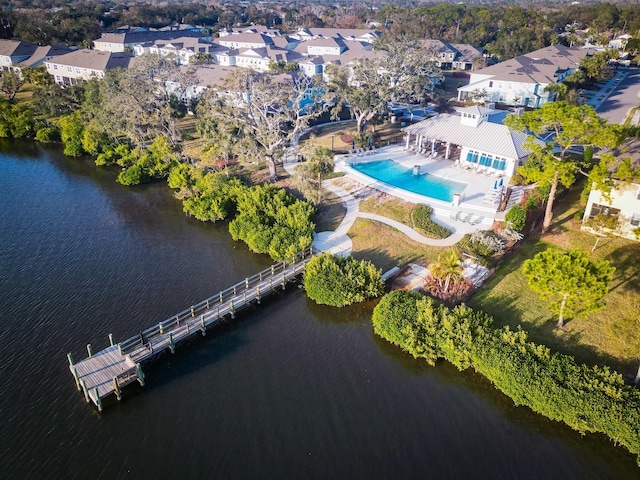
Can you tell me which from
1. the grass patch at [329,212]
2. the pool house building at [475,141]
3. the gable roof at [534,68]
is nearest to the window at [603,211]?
the pool house building at [475,141]

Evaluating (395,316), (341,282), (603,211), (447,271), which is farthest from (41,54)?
(603,211)

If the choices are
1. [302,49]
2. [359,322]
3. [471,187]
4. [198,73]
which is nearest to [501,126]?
[471,187]

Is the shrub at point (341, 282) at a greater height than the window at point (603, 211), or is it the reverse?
the window at point (603, 211)

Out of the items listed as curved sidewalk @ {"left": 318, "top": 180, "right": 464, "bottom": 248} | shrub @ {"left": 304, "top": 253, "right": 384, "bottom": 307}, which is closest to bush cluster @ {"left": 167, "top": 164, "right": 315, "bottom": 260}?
curved sidewalk @ {"left": 318, "top": 180, "right": 464, "bottom": 248}

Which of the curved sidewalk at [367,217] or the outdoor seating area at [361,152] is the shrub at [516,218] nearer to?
the curved sidewalk at [367,217]

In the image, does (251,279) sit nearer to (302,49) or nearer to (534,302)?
(534,302)

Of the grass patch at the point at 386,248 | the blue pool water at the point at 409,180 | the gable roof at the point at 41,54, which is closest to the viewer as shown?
the grass patch at the point at 386,248

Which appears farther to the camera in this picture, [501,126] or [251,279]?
[501,126]
